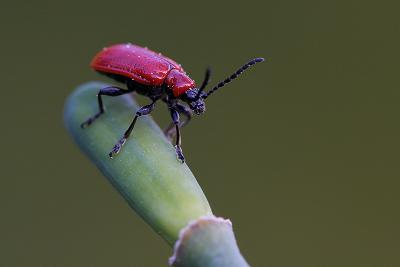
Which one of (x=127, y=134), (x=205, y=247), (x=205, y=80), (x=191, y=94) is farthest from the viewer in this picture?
(x=191, y=94)

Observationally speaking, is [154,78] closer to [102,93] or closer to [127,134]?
[102,93]

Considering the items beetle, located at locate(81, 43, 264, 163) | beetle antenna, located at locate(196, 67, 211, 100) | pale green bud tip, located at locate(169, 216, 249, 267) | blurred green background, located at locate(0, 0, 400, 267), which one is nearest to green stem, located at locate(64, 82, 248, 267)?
pale green bud tip, located at locate(169, 216, 249, 267)

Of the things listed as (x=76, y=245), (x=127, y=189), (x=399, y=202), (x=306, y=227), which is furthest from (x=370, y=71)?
(x=127, y=189)

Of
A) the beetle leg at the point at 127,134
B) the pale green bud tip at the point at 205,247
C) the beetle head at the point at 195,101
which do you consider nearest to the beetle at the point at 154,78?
the beetle head at the point at 195,101

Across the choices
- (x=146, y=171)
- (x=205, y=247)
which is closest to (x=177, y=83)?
(x=146, y=171)

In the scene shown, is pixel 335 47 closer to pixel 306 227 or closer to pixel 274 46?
pixel 274 46

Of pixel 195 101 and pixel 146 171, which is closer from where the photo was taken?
pixel 146 171

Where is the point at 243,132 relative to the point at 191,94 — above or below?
A: below
